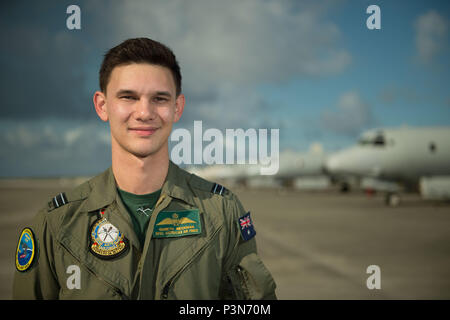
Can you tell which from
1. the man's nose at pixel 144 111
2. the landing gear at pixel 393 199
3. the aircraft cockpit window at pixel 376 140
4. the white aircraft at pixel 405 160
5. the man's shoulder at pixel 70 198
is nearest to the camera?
the man's nose at pixel 144 111

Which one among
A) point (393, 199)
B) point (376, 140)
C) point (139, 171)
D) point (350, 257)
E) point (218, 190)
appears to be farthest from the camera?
point (376, 140)

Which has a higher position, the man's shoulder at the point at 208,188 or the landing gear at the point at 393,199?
the man's shoulder at the point at 208,188

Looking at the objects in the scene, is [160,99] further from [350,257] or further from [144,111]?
[350,257]

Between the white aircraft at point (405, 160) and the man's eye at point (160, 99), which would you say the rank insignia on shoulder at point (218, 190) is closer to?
the man's eye at point (160, 99)

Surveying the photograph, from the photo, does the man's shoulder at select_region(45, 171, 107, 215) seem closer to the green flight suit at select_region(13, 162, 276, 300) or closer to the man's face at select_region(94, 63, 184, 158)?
the green flight suit at select_region(13, 162, 276, 300)

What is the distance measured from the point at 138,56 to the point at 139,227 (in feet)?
2.79

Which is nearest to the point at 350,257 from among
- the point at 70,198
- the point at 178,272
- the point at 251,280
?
the point at 251,280

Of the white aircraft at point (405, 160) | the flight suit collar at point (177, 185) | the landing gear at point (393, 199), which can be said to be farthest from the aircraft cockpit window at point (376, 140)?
the flight suit collar at point (177, 185)

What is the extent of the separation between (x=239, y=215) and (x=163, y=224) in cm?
40

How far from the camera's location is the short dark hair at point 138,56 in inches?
65.1

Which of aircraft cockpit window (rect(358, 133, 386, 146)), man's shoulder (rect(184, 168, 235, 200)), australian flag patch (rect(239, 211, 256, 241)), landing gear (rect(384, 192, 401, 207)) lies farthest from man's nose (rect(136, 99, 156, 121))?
landing gear (rect(384, 192, 401, 207))

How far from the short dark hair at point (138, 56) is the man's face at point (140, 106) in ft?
0.08

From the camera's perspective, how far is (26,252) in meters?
1.66

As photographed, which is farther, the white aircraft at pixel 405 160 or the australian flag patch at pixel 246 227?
the white aircraft at pixel 405 160
